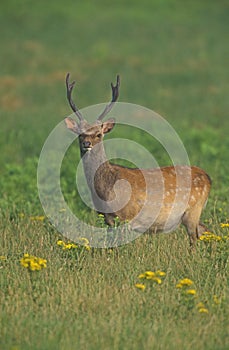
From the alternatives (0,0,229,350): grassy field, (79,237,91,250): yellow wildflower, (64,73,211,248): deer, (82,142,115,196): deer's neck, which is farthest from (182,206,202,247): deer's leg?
(79,237,91,250): yellow wildflower

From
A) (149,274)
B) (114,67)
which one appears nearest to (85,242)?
(149,274)

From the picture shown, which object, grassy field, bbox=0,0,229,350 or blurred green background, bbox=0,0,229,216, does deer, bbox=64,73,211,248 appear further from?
blurred green background, bbox=0,0,229,216

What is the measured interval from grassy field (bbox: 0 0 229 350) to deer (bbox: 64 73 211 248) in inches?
10.1

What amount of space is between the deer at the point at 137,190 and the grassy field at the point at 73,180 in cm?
26

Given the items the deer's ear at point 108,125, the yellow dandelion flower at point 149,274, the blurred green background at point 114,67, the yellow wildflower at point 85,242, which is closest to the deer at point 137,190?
the deer's ear at point 108,125

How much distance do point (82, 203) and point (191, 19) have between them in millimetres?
29389

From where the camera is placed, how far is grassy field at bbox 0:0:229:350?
6.58 m

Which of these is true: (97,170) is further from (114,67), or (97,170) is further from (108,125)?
(114,67)

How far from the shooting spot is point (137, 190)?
9.67 metres

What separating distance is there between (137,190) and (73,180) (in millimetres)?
3717

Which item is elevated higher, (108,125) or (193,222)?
(108,125)

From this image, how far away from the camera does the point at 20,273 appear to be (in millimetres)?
7852

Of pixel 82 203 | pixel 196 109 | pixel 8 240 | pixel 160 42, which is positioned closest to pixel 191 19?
pixel 160 42

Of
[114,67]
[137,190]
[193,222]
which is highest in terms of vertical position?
[114,67]
